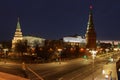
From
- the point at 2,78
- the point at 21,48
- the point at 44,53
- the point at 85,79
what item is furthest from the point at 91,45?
the point at 2,78

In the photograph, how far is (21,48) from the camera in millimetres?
116062

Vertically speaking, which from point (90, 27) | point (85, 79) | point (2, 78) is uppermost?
point (90, 27)

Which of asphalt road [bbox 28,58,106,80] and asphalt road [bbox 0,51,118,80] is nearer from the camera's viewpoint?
asphalt road [bbox 0,51,118,80]

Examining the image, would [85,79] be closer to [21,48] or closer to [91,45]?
[21,48]

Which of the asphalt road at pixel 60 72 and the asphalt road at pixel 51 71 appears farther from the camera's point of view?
the asphalt road at pixel 60 72

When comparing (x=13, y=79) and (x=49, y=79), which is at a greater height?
(x=13, y=79)

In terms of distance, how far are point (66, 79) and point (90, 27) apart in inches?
6420

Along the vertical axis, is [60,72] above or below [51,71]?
below

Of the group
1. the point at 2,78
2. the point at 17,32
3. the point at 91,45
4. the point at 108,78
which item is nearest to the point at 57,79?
the point at 108,78

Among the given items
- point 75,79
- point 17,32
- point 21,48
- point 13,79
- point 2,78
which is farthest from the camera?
point 17,32

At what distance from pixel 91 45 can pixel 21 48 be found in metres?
90.1

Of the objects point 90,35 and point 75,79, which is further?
point 90,35

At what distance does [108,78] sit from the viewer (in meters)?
31.9

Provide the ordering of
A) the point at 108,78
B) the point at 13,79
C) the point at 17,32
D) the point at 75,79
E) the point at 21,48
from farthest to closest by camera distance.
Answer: the point at 17,32
the point at 21,48
the point at 75,79
the point at 108,78
the point at 13,79
